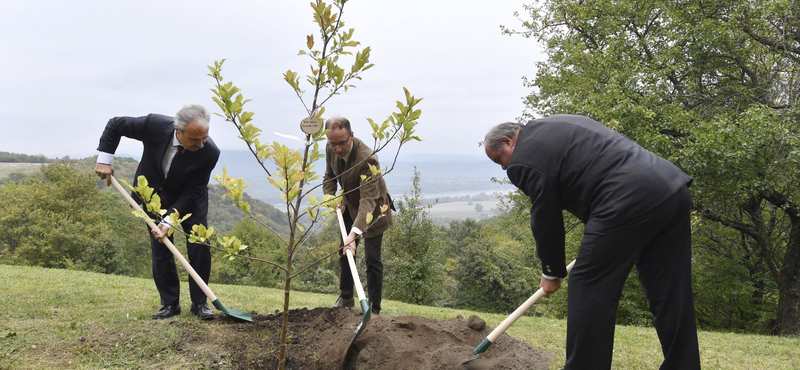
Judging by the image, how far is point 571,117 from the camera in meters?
3.00

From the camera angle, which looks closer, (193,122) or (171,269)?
(193,122)

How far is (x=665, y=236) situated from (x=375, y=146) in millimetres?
1870

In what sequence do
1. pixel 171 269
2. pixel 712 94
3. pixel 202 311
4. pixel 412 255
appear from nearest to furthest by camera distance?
1. pixel 202 311
2. pixel 171 269
3. pixel 712 94
4. pixel 412 255

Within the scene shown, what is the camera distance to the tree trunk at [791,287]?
11.0 meters

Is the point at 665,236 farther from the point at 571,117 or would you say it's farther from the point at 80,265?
the point at 80,265

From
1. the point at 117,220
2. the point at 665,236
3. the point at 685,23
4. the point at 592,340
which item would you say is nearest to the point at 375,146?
the point at 592,340

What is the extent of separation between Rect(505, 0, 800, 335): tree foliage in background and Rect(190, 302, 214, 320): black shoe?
9108 millimetres

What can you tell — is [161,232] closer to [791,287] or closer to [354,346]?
[354,346]

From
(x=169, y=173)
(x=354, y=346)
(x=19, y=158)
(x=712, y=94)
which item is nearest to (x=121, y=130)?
(x=169, y=173)

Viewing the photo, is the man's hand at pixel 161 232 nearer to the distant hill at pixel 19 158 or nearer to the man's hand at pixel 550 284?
the man's hand at pixel 550 284

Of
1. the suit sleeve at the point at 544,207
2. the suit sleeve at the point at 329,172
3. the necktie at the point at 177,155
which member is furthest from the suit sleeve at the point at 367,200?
the suit sleeve at the point at 544,207

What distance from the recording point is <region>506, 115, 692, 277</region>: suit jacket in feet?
8.48

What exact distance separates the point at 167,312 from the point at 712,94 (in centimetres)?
1331

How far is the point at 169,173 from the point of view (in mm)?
4297
